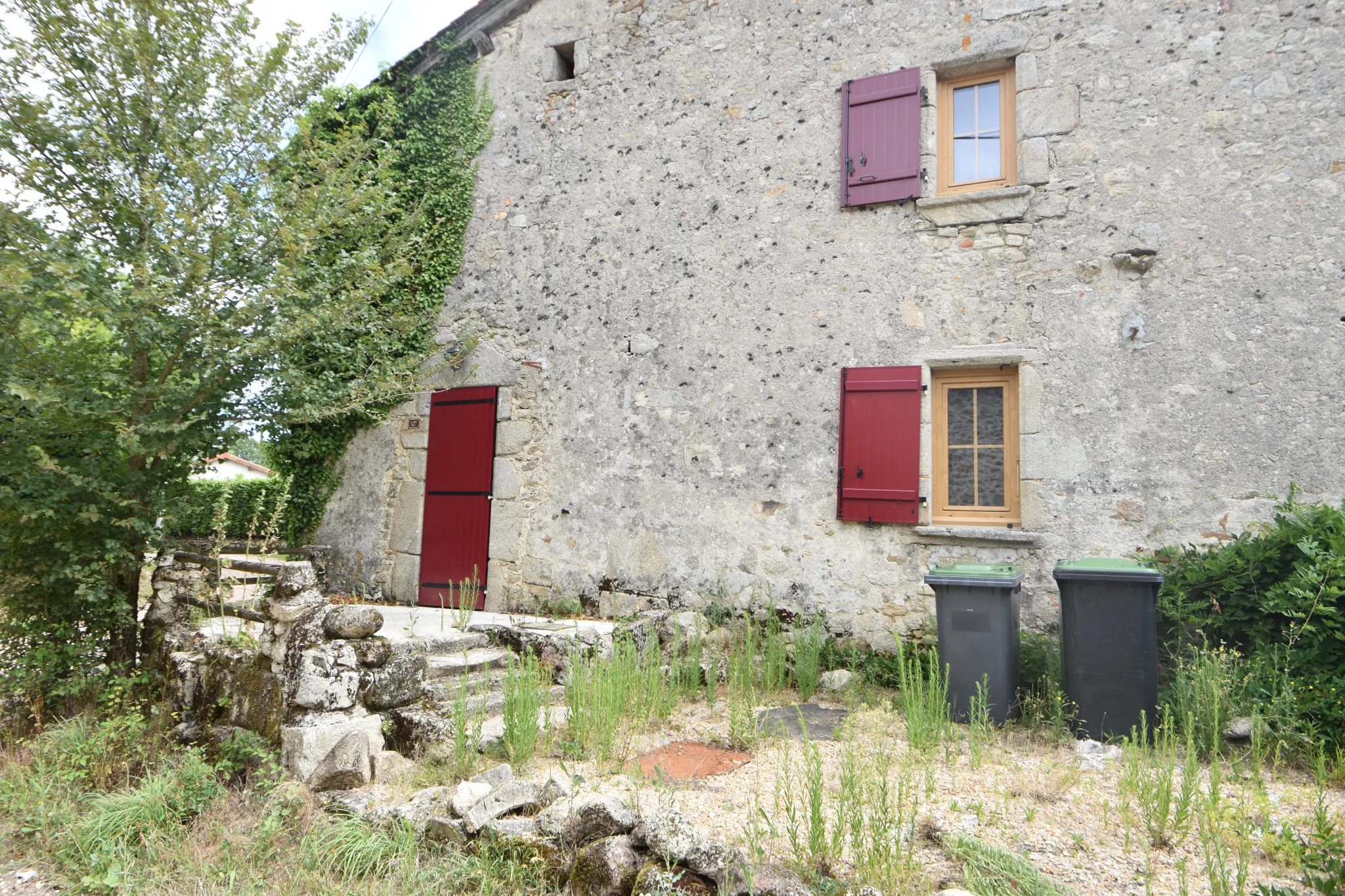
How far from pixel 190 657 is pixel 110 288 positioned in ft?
6.62

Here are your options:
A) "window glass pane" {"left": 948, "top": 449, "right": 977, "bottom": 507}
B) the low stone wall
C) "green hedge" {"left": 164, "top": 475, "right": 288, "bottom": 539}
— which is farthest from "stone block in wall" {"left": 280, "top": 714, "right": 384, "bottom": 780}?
"window glass pane" {"left": 948, "top": 449, "right": 977, "bottom": 507}

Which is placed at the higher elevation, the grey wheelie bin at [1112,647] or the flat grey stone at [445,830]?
the grey wheelie bin at [1112,647]

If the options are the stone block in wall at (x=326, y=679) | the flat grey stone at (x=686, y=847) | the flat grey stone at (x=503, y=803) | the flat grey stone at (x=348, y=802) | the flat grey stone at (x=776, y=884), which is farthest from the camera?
the stone block in wall at (x=326, y=679)

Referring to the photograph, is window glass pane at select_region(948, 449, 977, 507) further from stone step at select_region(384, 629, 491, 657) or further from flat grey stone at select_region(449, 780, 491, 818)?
flat grey stone at select_region(449, 780, 491, 818)

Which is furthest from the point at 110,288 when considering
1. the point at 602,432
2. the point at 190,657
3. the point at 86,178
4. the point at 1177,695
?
the point at 1177,695

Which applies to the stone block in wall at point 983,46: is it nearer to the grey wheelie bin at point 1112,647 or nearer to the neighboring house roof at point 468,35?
the grey wheelie bin at point 1112,647

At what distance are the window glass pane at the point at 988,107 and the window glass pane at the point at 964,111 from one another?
0.09 ft

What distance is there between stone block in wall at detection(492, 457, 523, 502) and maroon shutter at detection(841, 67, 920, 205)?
363 centimetres

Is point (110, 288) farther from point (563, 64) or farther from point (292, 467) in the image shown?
point (563, 64)

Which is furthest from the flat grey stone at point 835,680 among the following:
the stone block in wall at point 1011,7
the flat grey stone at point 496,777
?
the stone block in wall at point 1011,7

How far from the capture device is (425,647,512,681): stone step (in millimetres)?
4406

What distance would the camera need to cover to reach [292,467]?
7.65 metres

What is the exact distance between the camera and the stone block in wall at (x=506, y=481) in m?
6.95

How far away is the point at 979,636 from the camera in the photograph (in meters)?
4.37
